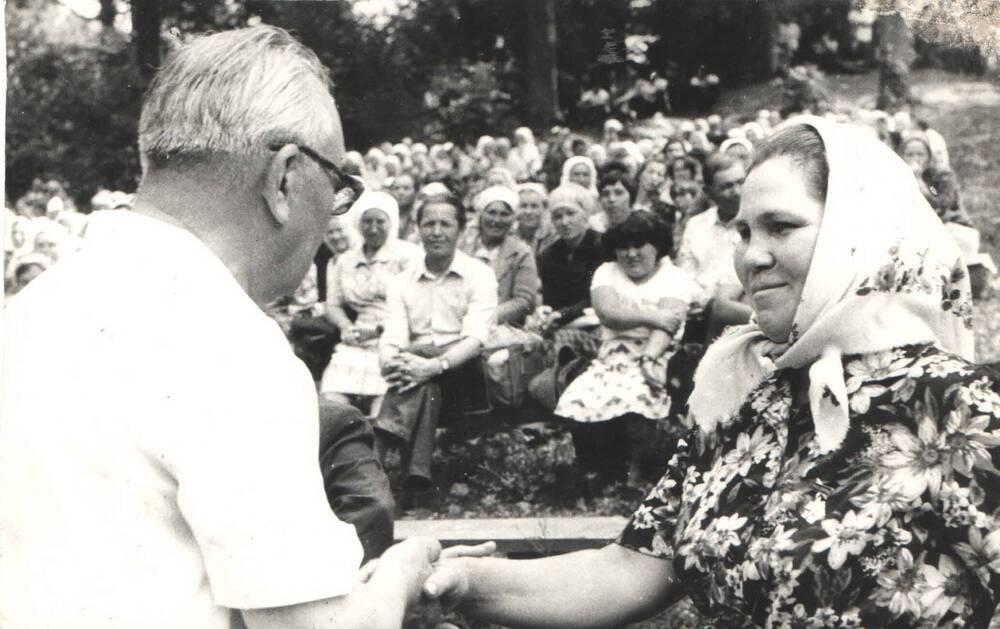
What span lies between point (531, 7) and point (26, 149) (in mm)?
3829

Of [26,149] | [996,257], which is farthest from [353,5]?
[996,257]

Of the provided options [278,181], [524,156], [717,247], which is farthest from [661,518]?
[524,156]

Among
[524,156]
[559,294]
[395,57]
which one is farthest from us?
[524,156]

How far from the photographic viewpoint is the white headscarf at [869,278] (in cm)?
220

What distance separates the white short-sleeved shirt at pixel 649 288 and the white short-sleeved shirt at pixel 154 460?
528 centimetres

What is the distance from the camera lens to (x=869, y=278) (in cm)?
219

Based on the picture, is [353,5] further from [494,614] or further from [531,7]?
[494,614]

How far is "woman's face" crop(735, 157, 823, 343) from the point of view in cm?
228

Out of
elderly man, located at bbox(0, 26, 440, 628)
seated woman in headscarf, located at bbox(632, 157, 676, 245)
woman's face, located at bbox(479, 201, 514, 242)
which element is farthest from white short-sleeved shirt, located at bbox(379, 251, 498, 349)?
elderly man, located at bbox(0, 26, 440, 628)

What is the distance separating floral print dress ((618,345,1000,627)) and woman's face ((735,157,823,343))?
0.17 m

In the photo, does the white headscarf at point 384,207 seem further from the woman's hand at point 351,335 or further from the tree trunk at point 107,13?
the tree trunk at point 107,13

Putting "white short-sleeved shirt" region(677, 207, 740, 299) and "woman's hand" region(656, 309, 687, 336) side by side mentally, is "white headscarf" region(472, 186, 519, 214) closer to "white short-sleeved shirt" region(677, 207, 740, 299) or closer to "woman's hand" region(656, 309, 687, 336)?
"white short-sleeved shirt" region(677, 207, 740, 299)

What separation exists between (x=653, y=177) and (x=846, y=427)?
6761 mm

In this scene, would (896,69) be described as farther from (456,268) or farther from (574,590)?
(574,590)
